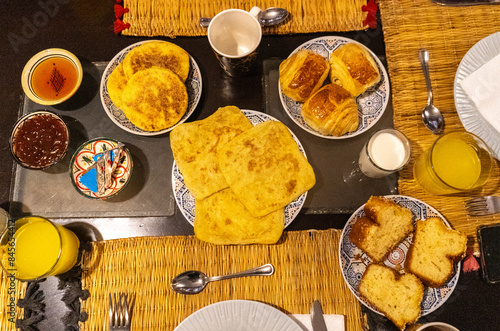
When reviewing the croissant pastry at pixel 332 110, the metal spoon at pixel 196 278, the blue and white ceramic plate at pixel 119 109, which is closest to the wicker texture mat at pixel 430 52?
the croissant pastry at pixel 332 110

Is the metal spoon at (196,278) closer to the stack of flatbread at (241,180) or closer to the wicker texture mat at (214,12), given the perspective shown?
the stack of flatbread at (241,180)

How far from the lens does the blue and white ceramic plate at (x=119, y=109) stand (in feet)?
5.17

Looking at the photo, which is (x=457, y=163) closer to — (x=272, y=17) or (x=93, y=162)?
(x=272, y=17)

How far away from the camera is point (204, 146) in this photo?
1.50 metres

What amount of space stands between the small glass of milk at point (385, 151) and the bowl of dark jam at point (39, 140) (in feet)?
4.81

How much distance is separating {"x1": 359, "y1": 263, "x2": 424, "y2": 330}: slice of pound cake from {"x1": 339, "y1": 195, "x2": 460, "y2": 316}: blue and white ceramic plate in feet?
0.12

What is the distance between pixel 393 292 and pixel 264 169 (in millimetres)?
783

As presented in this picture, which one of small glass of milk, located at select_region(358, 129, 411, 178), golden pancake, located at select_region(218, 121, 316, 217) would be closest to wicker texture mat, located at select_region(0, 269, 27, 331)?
golden pancake, located at select_region(218, 121, 316, 217)

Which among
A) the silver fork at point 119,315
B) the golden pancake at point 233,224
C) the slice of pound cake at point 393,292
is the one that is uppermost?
the golden pancake at point 233,224

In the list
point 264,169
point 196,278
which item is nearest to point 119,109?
point 264,169

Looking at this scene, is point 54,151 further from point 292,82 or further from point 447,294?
point 447,294

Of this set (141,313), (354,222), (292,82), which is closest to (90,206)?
(141,313)

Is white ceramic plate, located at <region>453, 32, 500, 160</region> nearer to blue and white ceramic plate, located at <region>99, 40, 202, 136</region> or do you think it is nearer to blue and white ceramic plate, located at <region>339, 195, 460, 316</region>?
blue and white ceramic plate, located at <region>339, 195, 460, 316</region>

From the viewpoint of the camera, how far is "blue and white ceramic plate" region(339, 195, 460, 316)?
142 centimetres
